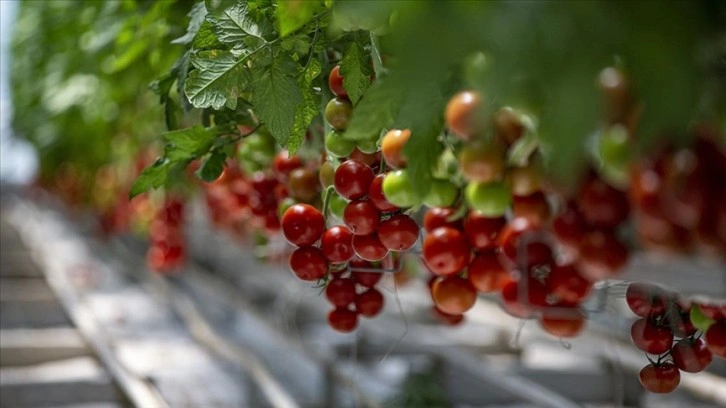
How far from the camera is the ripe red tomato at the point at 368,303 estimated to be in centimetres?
88

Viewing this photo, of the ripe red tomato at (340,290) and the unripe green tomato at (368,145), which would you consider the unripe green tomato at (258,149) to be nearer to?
the ripe red tomato at (340,290)

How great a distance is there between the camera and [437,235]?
596mm

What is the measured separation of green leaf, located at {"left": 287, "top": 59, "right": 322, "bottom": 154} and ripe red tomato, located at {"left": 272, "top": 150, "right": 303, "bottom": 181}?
0.73 ft

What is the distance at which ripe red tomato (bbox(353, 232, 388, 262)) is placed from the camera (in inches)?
26.7

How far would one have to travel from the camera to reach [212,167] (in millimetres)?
838

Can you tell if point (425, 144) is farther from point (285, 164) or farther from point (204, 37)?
point (285, 164)

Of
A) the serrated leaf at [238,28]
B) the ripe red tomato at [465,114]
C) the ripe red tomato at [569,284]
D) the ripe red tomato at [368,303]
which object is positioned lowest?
the ripe red tomato at [368,303]

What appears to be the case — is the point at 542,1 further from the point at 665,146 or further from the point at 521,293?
the point at 521,293

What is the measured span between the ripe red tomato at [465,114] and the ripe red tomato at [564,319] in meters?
0.19

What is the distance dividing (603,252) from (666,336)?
0.36 m

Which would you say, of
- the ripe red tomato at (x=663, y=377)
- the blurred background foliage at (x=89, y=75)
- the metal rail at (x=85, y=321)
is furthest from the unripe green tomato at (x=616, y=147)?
the metal rail at (x=85, y=321)

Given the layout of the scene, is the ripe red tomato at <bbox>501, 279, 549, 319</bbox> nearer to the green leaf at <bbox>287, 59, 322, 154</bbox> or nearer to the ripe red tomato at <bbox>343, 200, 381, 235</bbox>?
the ripe red tomato at <bbox>343, 200, 381, 235</bbox>

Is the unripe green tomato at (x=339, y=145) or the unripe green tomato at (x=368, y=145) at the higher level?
the unripe green tomato at (x=339, y=145)

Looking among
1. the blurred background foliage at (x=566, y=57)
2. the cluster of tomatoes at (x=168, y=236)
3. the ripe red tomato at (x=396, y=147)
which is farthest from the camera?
the cluster of tomatoes at (x=168, y=236)
